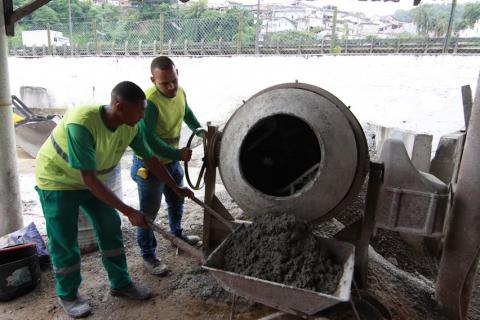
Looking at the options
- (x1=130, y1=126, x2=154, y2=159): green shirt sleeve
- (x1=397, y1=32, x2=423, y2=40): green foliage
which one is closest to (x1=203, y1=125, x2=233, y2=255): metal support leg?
(x1=130, y1=126, x2=154, y2=159): green shirt sleeve

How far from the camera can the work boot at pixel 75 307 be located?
8.55 feet

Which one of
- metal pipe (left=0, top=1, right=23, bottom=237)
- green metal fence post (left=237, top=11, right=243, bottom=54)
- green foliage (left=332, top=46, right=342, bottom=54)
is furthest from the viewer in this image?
green metal fence post (left=237, top=11, right=243, bottom=54)

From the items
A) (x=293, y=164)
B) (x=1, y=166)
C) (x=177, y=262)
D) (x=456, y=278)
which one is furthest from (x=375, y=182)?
(x=1, y=166)

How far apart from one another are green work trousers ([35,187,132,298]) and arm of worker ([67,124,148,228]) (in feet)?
1.24

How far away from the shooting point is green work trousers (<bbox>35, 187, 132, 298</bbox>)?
2467mm

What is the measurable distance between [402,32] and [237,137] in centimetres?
922

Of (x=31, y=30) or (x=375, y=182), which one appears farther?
(x=31, y=30)

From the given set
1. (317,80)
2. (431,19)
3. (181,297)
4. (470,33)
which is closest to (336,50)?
(317,80)

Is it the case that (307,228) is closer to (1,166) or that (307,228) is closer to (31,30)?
(1,166)

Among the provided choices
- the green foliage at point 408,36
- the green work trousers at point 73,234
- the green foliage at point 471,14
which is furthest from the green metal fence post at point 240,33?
the green work trousers at point 73,234

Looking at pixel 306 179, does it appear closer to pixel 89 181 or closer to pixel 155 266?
pixel 89 181

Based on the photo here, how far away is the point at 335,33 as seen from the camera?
31.6ft

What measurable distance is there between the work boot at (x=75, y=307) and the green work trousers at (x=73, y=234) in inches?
1.7

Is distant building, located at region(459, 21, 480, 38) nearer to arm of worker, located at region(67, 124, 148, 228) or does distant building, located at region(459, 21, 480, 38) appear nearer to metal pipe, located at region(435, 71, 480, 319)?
metal pipe, located at region(435, 71, 480, 319)
